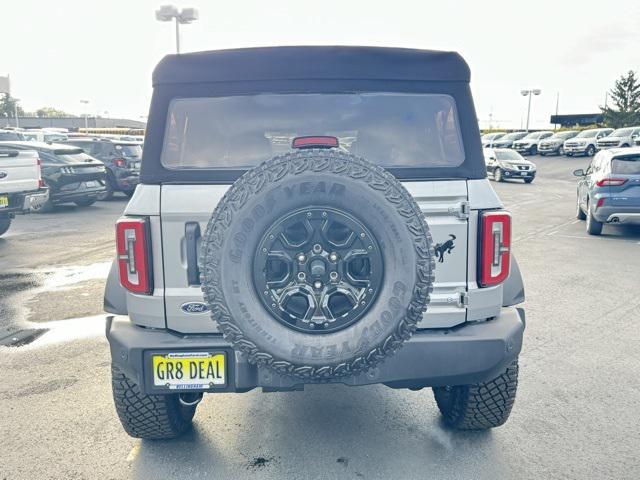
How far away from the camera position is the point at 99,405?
371 centimetres

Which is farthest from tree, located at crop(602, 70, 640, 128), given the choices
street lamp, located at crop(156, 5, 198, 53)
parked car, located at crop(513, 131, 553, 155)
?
street lamp, located at crop(156, 5, 198, 53)

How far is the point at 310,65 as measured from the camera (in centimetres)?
287

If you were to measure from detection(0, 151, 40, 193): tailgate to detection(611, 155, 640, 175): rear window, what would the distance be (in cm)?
943

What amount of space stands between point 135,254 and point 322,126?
111cm

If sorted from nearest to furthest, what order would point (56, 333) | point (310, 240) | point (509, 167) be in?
point (310, 240), point (56, 333), point (509, 167)

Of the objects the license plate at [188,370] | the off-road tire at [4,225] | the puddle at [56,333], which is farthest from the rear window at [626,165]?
the off-road tire at [4,225]

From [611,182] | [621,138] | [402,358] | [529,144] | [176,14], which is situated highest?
[176,14]

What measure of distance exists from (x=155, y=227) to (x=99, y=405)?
162 centimetres

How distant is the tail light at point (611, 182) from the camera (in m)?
9.55

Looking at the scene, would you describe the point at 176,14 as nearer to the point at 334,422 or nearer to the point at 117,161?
the point at 117,161

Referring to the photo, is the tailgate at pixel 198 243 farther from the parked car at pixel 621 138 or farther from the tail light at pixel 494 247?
the parked car at pixel 621 138

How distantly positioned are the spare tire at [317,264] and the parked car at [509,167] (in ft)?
71.6

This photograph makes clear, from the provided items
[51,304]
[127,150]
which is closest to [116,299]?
[51,304]

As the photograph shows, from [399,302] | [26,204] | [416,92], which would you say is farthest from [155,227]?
[26,204]
